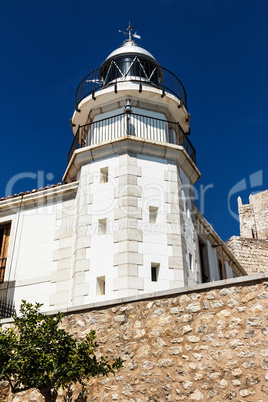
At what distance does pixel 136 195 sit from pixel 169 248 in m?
1.91

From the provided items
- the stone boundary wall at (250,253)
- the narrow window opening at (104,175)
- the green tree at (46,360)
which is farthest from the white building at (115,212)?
the stone boundary wall at (250,253)

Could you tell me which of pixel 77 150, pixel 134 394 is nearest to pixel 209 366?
pixel 134 394

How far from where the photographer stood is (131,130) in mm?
16188

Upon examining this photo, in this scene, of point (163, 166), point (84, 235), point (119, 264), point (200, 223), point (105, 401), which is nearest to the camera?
point (105, 401)

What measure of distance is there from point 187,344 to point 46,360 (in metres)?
2.19

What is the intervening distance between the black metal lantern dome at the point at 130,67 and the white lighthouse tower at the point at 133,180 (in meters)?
0.04

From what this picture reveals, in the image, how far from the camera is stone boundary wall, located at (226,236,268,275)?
115 feet

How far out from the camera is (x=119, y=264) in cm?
1332

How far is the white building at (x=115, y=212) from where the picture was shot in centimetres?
1359

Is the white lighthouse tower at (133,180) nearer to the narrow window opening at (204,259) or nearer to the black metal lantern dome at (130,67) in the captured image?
the black metal lantern dome at (130,67)

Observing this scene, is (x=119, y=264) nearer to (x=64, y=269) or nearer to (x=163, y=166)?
(x=64, y=269)

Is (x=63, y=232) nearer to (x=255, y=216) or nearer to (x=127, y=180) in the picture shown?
(x=127, y=180)

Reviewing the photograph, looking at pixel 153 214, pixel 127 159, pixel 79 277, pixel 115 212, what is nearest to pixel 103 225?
pixel 115 212

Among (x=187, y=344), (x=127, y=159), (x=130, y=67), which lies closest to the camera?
(x=187, y=344)
